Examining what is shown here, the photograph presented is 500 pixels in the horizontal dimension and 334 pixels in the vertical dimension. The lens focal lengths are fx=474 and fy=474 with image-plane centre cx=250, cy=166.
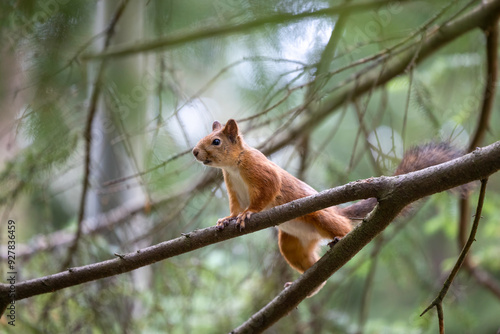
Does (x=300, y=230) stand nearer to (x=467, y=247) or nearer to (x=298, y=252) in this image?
(x=298, y=252)

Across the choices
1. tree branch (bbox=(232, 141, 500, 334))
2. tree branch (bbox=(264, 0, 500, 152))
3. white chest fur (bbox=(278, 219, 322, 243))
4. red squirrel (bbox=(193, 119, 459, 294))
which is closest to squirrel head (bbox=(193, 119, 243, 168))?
red squirrel (bbox=(193, 119, 459, 294))

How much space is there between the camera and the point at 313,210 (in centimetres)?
110

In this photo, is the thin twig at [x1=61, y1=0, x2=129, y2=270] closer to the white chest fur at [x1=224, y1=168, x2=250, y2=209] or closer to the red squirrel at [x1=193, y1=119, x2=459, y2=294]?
the red squirrel at [x1=193, y1=119, x2=459, y2=294]

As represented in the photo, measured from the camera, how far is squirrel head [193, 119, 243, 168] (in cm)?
152

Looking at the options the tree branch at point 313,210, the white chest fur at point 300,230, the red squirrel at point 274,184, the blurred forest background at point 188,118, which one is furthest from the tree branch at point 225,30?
the white chest fur at point 300,230

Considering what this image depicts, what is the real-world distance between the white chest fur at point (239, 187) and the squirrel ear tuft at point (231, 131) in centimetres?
12

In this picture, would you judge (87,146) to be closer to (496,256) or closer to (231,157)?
(231,157)

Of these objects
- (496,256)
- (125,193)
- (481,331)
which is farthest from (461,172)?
(481,331)

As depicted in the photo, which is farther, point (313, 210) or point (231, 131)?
point (231, 131)

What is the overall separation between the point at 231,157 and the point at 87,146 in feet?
1.77

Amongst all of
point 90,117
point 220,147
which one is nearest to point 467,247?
point 220,147

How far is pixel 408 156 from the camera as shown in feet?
5.29

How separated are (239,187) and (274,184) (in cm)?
16

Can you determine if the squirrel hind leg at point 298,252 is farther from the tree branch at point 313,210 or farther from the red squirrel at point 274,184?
the tree branch at point 313,210
